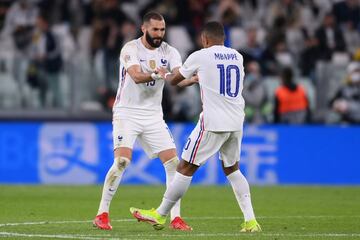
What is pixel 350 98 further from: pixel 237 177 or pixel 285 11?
pixel 237 177

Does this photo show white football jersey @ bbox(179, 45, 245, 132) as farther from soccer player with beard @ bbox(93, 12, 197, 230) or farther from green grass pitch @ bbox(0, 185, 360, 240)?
green grass pitch @ bbox(0, 185, 360, 240)

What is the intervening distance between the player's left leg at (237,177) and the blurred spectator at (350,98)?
1134 cm

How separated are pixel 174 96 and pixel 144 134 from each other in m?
10.4

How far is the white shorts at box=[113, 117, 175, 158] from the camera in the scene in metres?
12.9

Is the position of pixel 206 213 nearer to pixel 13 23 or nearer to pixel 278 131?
pixel 278 131

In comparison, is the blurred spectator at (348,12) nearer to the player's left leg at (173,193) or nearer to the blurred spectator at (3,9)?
the blurred spectator at (3,9)

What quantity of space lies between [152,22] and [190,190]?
7.57m

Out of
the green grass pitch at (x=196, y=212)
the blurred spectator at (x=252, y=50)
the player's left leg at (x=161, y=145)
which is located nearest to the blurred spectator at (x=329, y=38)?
the blurred spectator at (x=252, y=50)

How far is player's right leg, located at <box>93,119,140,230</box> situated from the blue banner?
8444mm

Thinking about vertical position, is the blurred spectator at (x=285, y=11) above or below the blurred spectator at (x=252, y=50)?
above

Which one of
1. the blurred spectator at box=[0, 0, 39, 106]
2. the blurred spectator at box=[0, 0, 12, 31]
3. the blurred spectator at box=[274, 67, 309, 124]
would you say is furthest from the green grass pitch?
the blurred spectator at box=[0, 0, 12, 31]

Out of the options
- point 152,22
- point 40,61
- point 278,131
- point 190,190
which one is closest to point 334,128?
point 278,131

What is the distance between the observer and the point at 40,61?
23.0 meters

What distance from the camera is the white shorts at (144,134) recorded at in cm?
1287
